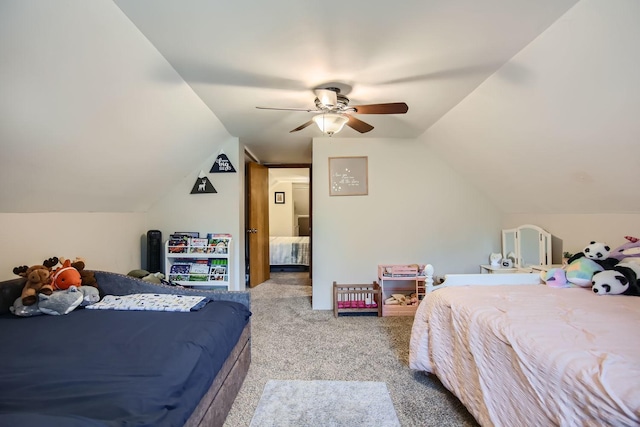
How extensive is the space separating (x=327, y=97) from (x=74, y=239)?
2.50m

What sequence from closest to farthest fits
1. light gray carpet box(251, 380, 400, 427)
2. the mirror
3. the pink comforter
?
1. the pink comforter
2. light gray carpet box(251, 380, 400, 427)
3. the mirror

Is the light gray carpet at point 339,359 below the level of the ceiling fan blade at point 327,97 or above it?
below

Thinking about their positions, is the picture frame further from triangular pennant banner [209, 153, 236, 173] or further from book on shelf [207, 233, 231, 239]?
book on shelf [207, 233, 231, 239]

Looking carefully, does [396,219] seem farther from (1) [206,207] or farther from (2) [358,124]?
(1) [206,207]

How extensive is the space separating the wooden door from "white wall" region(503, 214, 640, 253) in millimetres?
3683

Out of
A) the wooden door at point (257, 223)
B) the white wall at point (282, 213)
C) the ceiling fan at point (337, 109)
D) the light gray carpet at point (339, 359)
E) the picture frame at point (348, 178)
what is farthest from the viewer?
the white wall at point (282, 213)

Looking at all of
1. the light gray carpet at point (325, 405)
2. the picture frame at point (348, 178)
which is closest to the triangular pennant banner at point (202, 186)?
the picture frame at point (348, 178)

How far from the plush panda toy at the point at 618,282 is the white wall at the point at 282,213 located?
22.1ft

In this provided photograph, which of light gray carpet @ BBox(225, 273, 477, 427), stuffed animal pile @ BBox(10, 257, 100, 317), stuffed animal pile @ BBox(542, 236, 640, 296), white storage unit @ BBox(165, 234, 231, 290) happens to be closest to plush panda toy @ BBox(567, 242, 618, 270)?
stuffed animal pile @ BBox(542, 236, 640, 296)

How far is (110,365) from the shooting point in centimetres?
135

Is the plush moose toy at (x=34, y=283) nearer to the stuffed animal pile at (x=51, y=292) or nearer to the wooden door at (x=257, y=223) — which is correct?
the stuffed animal pile at (x=51, y=292)

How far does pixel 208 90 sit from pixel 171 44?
650mm

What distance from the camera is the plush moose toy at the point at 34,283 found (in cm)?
198

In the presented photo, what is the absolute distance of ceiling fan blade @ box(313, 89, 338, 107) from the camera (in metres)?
2.20
